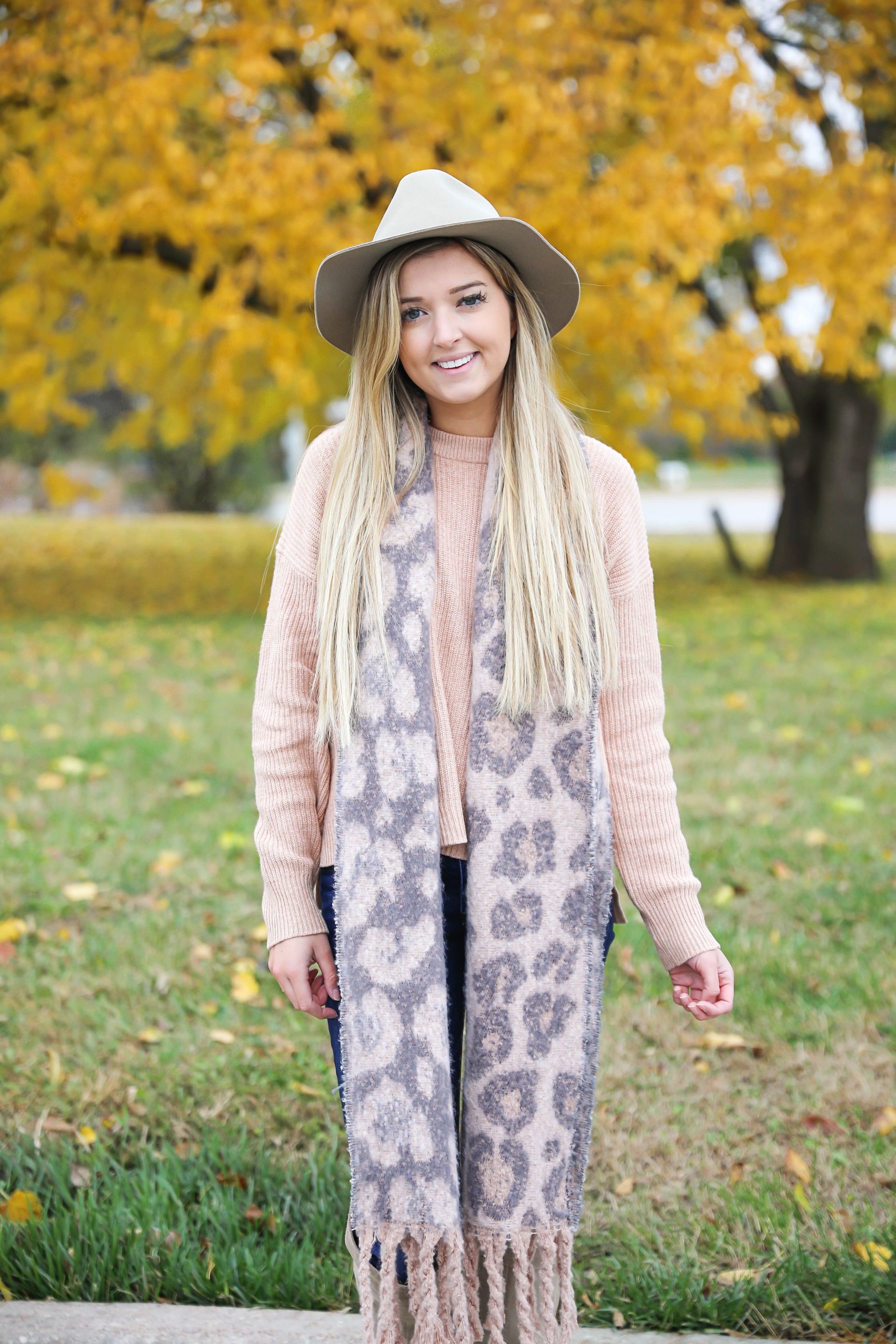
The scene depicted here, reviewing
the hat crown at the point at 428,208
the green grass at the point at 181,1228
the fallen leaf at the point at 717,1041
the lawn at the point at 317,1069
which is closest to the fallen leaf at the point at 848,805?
the lawn at the point at 317,1069

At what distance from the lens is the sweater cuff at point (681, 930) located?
1.80m

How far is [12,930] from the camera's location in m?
3.64

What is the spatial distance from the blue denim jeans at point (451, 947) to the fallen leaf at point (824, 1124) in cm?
127

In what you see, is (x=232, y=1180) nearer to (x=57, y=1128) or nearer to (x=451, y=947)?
(x=57, y=1128)

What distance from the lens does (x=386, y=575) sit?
1718 mm

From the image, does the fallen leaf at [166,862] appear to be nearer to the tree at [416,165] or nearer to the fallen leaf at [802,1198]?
the fallen leaf at [802,1198]

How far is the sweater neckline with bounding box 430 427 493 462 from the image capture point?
1833mm

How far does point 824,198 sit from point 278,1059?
7.97 meters

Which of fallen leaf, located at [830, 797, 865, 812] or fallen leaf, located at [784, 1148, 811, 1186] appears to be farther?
fallen leaf, located at [830, 797, 865, 812]

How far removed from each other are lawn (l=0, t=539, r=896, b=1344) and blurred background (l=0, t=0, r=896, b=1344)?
1cm

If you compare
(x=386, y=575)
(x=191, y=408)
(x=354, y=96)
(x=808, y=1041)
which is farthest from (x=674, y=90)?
(x=386, y=575)

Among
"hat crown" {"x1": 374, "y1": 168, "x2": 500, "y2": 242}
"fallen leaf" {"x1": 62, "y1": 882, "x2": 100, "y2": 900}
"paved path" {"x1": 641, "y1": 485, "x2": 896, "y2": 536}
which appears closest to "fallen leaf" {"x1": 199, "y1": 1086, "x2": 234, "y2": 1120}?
"fallen leaf" {"x1": 62, "y1": 882, "x2": 100, "y2": 900}

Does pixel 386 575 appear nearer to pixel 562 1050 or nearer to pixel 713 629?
pixel 562 1050

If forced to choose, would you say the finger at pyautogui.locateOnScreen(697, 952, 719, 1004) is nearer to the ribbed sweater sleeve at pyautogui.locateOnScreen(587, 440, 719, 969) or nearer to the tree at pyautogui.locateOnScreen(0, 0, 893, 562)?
the ribbed sweater sleeve at pyautogui.locateOnScreen(587, 440, 719, 969)
